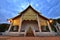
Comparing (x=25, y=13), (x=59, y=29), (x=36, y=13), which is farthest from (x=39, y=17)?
(x=59, y=29)

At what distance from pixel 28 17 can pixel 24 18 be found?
554 mm

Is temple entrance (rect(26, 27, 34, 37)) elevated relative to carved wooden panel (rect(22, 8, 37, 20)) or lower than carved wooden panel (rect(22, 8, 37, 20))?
lower

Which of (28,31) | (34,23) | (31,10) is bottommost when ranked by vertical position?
(28,31)

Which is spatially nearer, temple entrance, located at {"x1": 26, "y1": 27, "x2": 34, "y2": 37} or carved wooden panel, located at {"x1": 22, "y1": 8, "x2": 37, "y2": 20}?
temple entrance, located at {"x1": 26, "y1": 27, "x2": 34, "y2": 37}

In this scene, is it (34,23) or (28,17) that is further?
(34,23)

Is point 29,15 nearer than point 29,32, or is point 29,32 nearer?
point 29,32

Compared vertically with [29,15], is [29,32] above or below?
below

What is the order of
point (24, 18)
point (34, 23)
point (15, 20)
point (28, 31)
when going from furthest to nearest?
1. point (34, 23)
2. point (15, 20)
3. point (24, 18)
4. point (28, 31)

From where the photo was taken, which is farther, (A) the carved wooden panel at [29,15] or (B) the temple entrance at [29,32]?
(A) the carved wooden panel at [29,15]

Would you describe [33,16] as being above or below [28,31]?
above

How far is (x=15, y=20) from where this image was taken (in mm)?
19984

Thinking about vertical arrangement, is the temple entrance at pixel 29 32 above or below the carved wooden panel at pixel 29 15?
below

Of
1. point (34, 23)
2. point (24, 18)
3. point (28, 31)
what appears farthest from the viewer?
point (34, 23)

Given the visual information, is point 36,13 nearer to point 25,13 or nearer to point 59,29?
point 25,13
